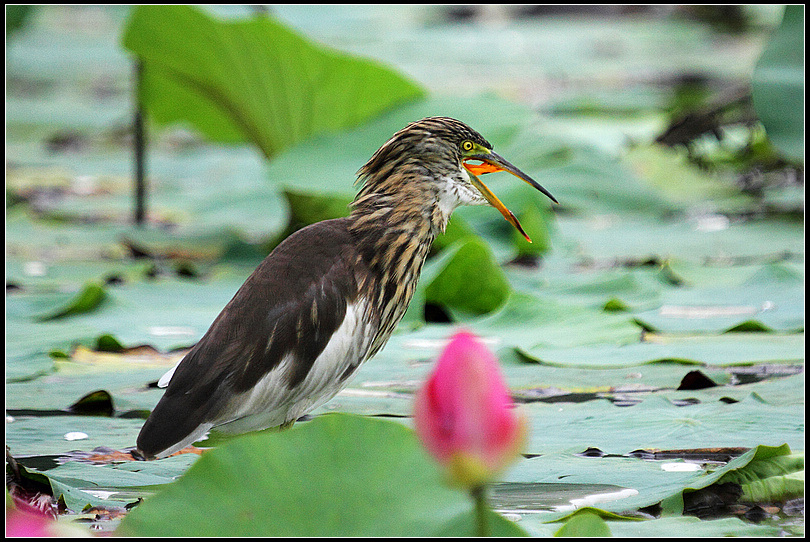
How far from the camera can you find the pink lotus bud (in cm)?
101

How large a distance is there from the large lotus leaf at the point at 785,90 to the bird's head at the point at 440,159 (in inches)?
32.1

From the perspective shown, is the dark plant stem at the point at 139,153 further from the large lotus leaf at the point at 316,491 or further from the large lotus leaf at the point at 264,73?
the large lotus leaf at the point at 316,491

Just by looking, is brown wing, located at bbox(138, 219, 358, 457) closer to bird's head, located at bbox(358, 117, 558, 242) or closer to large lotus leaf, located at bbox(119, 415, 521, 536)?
bird's head, located at bbox(358, 117, 558, 242)

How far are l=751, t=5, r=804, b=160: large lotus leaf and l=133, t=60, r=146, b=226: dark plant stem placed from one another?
2.92m

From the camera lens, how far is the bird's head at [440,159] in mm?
2322

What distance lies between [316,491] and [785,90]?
204cm

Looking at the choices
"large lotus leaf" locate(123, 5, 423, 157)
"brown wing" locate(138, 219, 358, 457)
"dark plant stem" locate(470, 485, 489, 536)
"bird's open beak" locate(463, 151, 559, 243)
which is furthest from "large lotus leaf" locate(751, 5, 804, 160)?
"dark plant stem" locate(470, 485, 489, 536)

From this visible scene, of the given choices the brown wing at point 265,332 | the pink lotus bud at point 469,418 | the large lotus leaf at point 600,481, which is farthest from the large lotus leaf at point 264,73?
the pink lotus bud at point 469,418

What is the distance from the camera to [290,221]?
4324 mm

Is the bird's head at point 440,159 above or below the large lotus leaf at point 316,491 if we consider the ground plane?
above

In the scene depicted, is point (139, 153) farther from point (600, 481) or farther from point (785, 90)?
point (600, 481)

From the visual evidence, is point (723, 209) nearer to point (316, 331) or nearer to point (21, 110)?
point (316, 331)

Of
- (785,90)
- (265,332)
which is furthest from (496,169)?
(785,90)

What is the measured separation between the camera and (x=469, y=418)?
101cm
